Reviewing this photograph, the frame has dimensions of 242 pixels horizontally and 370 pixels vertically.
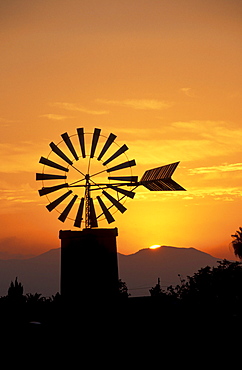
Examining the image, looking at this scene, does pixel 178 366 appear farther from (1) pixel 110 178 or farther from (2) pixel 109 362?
(1) pixel 110 178

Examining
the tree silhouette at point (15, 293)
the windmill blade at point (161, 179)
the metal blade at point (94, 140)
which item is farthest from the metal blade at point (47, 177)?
the tree silhouette at point (15, 293)

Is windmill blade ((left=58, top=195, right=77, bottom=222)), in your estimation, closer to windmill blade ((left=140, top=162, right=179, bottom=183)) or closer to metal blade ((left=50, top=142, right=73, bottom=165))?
metal blade ((left=50, top=142, right=73, bottom=165))

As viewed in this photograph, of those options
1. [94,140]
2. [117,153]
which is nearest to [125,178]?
[117,153]

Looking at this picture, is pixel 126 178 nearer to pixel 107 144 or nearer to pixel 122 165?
pixel 122 165

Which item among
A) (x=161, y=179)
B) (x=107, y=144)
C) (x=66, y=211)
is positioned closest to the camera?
(x=161, y=179)

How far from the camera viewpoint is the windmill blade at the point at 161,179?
19.6 meters

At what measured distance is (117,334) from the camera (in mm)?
19297

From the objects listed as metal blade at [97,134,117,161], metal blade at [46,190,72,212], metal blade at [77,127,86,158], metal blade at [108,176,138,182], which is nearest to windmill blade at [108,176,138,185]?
metal blade at [108,176,138,182]

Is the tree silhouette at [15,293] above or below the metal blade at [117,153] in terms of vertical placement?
below

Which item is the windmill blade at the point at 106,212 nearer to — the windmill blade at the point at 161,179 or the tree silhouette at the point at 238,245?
the windmill blade at the point at 161,179

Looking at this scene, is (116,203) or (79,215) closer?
(79,215)

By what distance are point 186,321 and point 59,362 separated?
5099mm

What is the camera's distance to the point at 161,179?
19984 mm

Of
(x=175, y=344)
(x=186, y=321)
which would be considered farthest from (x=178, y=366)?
(x=186, y=321)
